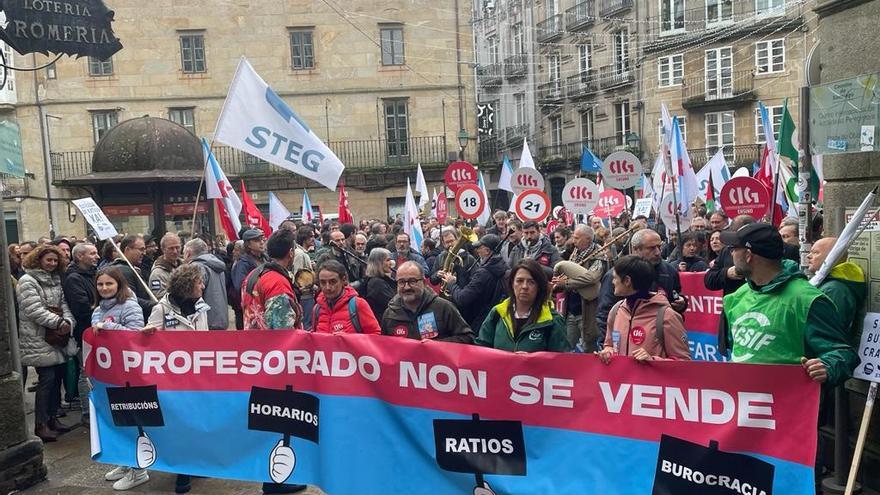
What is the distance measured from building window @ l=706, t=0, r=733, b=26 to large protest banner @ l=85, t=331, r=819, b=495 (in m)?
37.8

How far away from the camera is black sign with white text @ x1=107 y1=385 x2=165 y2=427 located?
5.36 metres

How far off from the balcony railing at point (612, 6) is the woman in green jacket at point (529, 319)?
126 ft

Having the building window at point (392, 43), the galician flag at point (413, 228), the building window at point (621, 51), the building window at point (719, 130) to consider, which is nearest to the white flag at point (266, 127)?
the galician flag at point (413, 228)

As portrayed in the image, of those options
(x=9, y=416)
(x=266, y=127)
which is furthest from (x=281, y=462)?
(x=266, y=127)

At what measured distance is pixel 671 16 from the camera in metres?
38.4

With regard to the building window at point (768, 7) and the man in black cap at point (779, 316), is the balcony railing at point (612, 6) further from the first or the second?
the man in black cap at point (779, 316)

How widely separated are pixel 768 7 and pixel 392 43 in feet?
64.1

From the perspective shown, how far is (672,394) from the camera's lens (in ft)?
12.8

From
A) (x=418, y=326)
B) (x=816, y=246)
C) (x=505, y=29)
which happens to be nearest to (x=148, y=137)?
(x=418, y=326)

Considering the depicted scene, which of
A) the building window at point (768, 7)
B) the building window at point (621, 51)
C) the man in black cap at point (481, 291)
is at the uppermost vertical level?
the building window at point (768, 7)

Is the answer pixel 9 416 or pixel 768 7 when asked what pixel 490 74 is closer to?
pixel 768 7

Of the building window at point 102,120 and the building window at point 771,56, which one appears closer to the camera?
the building window at point 102,120

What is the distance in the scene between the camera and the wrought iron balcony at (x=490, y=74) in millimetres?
52844

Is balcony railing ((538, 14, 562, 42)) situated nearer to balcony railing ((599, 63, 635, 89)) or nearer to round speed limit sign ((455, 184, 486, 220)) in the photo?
balcony railing ((599, 63, 635, 89))
